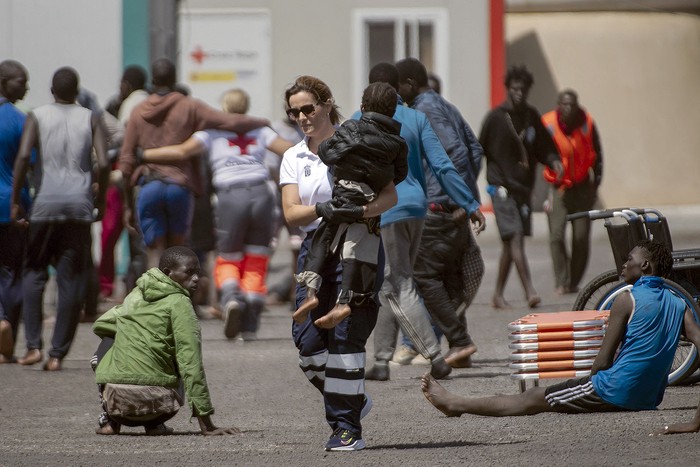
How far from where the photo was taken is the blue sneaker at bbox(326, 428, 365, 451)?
25.1ft

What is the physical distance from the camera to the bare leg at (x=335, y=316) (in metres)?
7.55

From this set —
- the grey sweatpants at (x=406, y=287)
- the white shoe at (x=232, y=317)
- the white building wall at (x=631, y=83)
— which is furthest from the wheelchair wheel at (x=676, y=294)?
the white building wall at (x=631, y=83)

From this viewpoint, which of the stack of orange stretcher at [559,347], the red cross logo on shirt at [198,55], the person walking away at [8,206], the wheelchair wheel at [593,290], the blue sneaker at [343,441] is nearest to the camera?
the blue sneaker at [343,441]

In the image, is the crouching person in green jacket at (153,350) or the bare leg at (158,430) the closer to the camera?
the crouching person in green jacket at (153,350)

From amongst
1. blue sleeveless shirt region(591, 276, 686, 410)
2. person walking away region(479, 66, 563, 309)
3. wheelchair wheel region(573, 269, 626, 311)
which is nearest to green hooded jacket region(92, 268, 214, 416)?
blue sleeveless shirt region(591, 276, 686, 410)

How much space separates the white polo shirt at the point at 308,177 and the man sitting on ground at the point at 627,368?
1027 millimetres

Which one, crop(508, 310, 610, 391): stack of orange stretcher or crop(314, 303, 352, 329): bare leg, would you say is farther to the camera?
crop(508, 310, 610, 391): stack of orange stretcher

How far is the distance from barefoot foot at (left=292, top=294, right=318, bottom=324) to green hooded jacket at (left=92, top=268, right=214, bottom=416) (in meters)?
0.71

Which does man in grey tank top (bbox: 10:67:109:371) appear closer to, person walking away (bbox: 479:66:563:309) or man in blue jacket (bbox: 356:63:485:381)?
man in blue jacket (bbox: 356:63:485:381)

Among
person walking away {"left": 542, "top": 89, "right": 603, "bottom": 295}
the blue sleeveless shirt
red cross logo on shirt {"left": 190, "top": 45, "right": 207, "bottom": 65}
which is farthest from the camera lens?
red cross logo on shirt {"left": 190, "top": 45, "right": 207, "bottom": 65}

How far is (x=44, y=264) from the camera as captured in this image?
11.2 m

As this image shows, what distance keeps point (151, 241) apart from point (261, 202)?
848mm

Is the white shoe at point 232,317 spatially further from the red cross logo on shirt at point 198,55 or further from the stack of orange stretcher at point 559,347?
the red cross logo on shirt at point 198,55

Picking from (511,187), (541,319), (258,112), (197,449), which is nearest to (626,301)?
(541,319)
